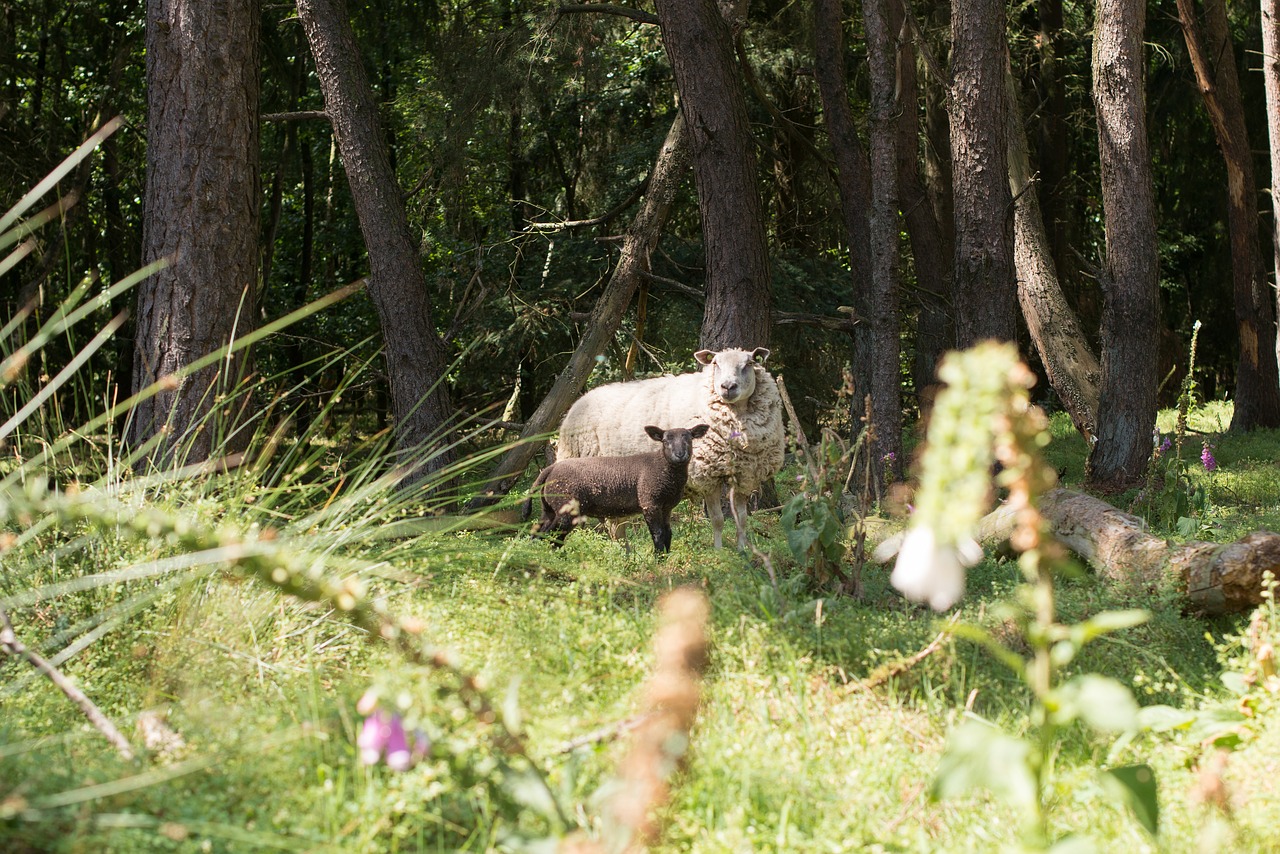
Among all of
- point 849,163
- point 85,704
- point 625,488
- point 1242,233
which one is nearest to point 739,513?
point 625,488

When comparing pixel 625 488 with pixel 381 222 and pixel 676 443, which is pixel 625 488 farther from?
pixel 381 222

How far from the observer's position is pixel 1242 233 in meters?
13.6

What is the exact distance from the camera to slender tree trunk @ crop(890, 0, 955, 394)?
1273 cm

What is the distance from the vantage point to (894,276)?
1012 cm

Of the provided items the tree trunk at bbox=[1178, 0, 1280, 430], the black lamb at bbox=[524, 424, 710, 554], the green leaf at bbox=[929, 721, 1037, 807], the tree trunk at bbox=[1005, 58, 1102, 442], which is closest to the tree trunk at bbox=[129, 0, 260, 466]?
the black lamb at bbox=[524, 424, 710, 554]

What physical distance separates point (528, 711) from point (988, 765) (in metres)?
1.57

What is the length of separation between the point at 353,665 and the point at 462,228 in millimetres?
13619

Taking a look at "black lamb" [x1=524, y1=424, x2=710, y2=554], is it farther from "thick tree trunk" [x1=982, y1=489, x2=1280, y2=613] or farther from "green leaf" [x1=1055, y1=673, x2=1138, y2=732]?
"green leaf" [x1=1055, y1=673, x2=1138, y2=732]

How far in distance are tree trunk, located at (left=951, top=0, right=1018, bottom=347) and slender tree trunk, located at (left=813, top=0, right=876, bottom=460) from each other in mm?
2047

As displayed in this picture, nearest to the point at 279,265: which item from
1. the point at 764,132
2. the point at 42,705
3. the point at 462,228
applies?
the point at 462,228

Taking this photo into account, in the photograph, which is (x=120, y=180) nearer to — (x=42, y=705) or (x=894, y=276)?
(x=894, y=276)

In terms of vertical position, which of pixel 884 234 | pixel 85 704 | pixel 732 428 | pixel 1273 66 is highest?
pixel 1273 66

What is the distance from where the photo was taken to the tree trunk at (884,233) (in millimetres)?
9977

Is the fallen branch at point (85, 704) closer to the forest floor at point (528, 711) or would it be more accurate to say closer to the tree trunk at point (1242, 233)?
the forest floor at point (528, 711)
